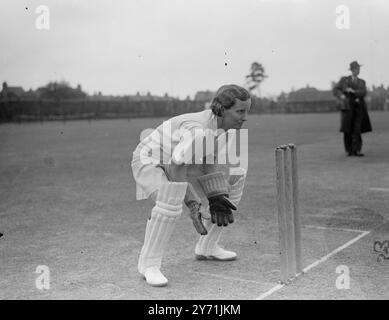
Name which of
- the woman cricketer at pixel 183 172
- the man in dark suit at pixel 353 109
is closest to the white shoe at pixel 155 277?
the woman cricketer at pixel 183 172

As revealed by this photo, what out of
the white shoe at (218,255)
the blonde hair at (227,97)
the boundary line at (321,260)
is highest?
the blonde hair at (227,97)

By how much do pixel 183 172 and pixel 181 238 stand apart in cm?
171

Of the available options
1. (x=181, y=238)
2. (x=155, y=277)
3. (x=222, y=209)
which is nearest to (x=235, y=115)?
(x=222, y=209)

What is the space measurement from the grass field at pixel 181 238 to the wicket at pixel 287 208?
156 mm

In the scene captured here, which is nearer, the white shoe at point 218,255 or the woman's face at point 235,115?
the woman's face at point 235,115

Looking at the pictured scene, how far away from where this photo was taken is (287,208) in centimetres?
415

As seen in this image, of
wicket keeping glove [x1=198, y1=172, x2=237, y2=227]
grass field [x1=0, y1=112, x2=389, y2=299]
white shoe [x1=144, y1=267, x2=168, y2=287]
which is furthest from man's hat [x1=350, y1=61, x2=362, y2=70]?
white shoe [x1=144, y1=267, x2=168, y2=287]

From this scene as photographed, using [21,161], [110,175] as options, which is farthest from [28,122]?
[110,175]

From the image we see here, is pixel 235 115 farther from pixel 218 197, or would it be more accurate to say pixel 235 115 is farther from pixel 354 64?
pixel 354 64

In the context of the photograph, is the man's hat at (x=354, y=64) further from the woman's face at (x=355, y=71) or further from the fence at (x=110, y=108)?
the fence at (x=110, y=108)

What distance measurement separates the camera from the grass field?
4227 millimetres

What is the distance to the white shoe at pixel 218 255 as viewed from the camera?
4977mm

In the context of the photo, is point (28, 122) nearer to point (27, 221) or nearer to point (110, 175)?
point (110, 175)

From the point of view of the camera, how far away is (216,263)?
16.2 ft
